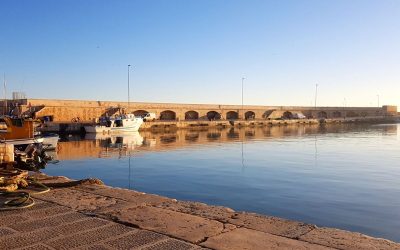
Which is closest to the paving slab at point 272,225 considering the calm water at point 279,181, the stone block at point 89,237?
the stone block at point 89,237

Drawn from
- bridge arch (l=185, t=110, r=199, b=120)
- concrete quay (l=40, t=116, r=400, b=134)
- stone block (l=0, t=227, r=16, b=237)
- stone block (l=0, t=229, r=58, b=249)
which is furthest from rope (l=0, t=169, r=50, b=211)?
bridge arch (l=185, t=110, r=199, b=120)

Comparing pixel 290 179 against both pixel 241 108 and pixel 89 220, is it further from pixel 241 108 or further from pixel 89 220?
pixel 241 108

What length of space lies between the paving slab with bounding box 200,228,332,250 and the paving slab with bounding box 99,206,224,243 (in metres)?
0.19

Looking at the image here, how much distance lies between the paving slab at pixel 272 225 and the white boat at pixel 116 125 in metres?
45.7

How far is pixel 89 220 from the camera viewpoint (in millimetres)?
5527

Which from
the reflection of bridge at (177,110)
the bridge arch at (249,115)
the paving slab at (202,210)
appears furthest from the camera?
the bridge arch at (249,115)

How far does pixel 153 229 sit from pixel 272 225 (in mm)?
1640

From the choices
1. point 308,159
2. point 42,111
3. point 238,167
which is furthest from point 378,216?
point 42,111

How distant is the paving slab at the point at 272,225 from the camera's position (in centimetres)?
512

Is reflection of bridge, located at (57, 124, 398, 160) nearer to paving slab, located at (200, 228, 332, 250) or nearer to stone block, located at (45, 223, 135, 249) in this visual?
stone block, located at (45, 223, 135, 249)

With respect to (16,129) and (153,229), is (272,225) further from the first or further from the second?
(16,129)

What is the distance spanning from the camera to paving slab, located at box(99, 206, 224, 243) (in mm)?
4965

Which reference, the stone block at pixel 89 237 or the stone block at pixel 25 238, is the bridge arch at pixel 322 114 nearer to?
the stone block at pixel 89 237

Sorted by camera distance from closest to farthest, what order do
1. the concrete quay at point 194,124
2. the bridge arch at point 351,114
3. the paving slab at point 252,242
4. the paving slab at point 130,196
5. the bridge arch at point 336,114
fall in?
1. the paving slab at point 252,242
2. the paving slab at point 130,196
3. the concrete quay at point 194,124
4. the bridge arch at point 336,114
5. the bridge arch at point 351,114
